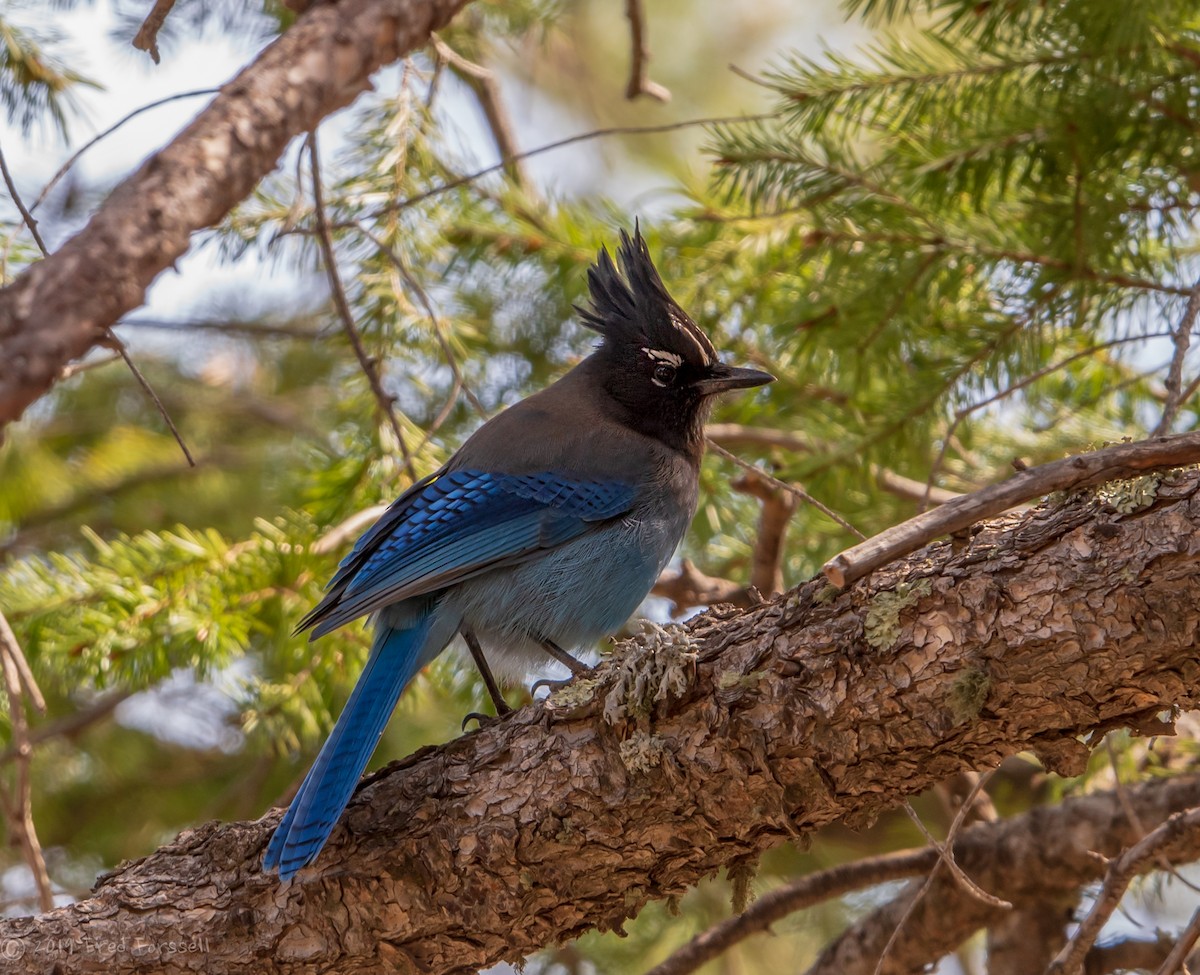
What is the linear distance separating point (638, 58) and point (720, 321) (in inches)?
34.1

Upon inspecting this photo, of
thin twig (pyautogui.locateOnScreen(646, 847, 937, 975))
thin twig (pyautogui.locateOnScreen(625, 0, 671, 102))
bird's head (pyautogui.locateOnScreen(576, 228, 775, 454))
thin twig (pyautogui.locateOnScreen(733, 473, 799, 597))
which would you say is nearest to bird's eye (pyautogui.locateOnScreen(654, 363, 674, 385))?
bird's head (pyautogui.locateOnScreen(576, 228, 775, 454))

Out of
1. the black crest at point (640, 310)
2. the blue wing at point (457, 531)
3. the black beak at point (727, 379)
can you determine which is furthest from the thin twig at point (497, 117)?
the blue wing at point (457, 531)

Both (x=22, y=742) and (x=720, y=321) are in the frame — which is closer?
(x=22, y=742)

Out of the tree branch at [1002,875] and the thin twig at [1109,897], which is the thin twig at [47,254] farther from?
the tree branch at [1002,875]

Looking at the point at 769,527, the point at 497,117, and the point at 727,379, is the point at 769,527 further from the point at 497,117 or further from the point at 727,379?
the point at 497,117

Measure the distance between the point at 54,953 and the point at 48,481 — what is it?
Answer: 10.3 feet

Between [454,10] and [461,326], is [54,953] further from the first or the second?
Answer: [461,326]

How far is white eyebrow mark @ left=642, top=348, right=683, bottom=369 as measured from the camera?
11.5 feet

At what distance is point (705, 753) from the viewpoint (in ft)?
6.70

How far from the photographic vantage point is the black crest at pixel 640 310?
3467 millimetres

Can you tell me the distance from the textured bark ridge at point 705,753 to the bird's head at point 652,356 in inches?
53.5

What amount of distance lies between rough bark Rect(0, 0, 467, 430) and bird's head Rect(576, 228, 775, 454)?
1524 mm

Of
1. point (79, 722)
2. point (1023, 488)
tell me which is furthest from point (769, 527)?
point (79, 722)

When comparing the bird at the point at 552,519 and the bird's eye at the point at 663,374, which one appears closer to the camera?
the bird at the point at 552,519
